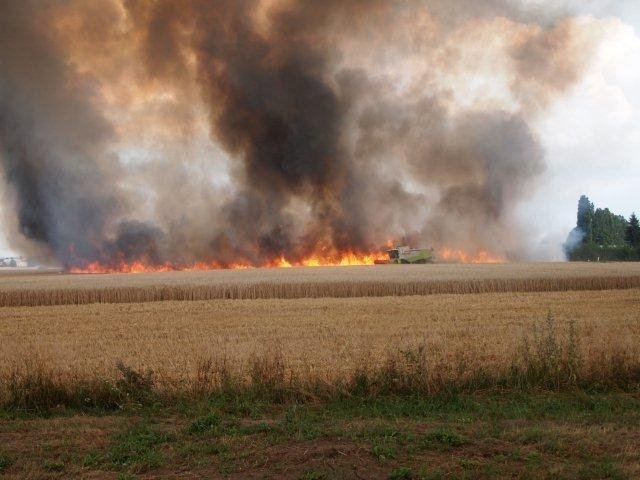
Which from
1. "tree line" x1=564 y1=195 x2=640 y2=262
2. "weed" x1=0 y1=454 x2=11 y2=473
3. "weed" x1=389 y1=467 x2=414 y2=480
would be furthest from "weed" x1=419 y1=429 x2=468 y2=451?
"tree line" x1=564 y1=195 x2=640 y2=262

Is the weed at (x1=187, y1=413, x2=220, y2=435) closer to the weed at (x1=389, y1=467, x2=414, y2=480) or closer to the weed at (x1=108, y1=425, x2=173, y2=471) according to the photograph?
the weed at (x1=108, y1=425, x2=173, y2=471)

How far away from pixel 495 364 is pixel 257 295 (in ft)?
60.5

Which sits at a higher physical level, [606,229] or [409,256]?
[606,229]

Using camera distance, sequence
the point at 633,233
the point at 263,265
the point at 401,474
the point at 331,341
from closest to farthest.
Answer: the point at 401,474
the point at 331,341
the point at 263,265
the point at 633,233

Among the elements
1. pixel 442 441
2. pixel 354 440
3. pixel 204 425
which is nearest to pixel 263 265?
pixel 204 425

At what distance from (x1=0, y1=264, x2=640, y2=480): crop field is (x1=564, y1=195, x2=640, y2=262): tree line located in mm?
65351

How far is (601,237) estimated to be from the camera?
354ft

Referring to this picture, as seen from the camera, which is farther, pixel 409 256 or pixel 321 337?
pixel 409 256

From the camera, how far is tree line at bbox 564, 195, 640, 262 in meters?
75.1

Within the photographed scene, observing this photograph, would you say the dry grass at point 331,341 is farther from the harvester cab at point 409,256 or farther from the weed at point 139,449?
the harvester cab at point 409,256

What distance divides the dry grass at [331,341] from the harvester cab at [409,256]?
127 ft

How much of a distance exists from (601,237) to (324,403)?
112779 millimetres

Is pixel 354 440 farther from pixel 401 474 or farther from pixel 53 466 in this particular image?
pixel 53 466

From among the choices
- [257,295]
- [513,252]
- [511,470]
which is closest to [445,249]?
[513,252]
